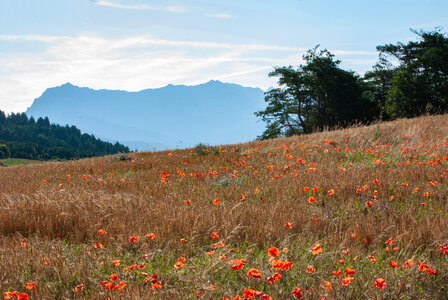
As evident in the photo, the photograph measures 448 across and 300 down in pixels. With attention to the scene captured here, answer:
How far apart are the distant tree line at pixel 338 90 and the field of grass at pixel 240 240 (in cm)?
3178

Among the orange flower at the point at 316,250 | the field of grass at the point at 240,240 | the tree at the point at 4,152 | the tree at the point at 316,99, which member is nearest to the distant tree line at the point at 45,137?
the tree at the point at 4,152

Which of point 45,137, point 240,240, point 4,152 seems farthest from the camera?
point 45,137

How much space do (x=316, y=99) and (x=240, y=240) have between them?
41.2m

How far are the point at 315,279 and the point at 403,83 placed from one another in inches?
1356

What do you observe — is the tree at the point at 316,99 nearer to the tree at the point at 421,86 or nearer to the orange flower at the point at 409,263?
the tree at the point at 421,86

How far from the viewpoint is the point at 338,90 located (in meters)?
39.7

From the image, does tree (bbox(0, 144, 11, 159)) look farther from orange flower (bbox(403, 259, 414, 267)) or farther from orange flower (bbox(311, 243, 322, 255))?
orange flower (bbox(403, 259, 414, 267))

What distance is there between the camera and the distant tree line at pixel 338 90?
32.9 m

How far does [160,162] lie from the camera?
30.1 feet

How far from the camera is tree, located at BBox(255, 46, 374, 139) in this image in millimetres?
39750

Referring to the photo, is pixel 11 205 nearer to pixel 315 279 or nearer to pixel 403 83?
pixel 315 279

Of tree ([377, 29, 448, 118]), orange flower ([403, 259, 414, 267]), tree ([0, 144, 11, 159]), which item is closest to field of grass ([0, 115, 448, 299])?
orange flower ([403, 259, 414, 267])

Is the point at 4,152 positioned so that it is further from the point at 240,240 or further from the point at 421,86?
the point at 240,240

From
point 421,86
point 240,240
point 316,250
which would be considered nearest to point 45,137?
point 421,86
